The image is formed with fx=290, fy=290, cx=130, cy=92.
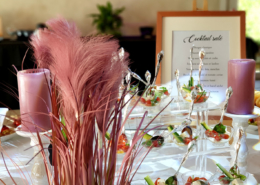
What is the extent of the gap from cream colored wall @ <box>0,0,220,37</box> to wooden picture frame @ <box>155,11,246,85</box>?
3145 mm

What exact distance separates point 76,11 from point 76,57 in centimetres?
414

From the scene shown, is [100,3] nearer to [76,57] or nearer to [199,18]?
[199,18]

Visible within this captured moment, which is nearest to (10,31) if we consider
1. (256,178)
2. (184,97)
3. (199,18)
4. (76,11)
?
(76,11)

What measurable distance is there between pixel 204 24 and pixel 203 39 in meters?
0.06

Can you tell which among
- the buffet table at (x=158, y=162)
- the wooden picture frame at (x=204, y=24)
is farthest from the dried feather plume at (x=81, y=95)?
the wooden picture frame at (x=204, y=24)

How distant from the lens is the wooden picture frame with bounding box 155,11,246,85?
1139 mm

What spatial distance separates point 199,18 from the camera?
116 centimetres

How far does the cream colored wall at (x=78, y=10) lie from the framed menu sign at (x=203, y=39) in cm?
316

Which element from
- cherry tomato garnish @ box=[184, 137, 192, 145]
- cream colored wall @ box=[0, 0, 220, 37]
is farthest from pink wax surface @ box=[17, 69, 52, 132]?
cream colored wall @ box=[0, 0, 220, 37]

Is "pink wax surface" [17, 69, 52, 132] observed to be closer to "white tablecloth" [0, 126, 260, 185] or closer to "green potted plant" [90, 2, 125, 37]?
"white tablecloth" [0, 126, 260, 185]

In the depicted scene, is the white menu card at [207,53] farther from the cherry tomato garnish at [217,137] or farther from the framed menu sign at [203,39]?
Result: the cherry tomato garnish at [217,137]

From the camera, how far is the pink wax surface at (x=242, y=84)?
2.33ft

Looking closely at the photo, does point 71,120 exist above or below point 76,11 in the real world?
below

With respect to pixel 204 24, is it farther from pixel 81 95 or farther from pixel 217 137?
pixel 81 95
